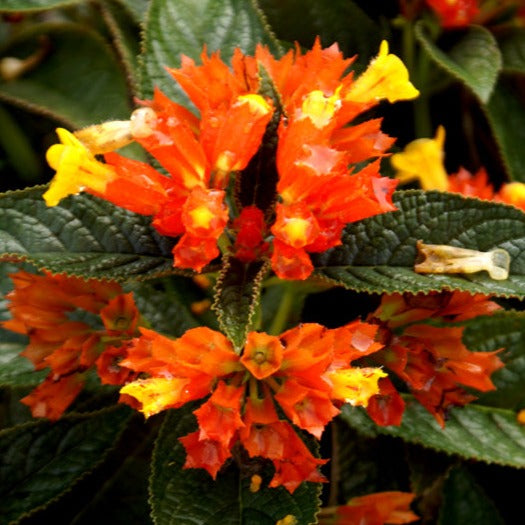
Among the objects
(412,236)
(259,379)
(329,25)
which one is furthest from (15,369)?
(329,25)

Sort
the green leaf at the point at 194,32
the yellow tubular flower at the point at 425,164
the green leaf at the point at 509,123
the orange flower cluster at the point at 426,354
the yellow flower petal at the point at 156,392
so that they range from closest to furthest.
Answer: the yellow flower petal at the point at 156,392 < the orange flower cluster at the point at 426,354 < the green leaf at the point at 194,32 < the yellow tubular flower at the point at 425,164 < the green leaf at the point at 509,123

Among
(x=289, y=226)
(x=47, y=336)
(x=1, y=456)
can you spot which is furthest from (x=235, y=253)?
(x=1, y=456)

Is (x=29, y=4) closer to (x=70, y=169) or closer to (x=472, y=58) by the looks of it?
(x=70, y=169)

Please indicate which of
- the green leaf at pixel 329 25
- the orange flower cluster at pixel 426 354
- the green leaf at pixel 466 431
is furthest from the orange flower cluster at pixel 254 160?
the green leaf at pixel 329 25

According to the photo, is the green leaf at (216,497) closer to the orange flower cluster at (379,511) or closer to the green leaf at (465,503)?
the orange flower cluster at (379,511)

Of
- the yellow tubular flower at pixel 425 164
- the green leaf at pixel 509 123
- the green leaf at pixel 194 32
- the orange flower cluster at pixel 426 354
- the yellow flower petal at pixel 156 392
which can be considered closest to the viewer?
the yellow flower petal at pixel 156 392

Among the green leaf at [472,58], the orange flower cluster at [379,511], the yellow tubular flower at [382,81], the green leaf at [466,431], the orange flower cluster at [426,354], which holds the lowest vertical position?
the orange flower cluster at [379,511]

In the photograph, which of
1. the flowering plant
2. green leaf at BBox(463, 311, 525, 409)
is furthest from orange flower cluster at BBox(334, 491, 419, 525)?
green leaf at BBox(463, 311, 525, 409)

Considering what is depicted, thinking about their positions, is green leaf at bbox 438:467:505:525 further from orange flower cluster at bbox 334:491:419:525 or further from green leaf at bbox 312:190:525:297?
green leaf at bbox 312:190:525:297
